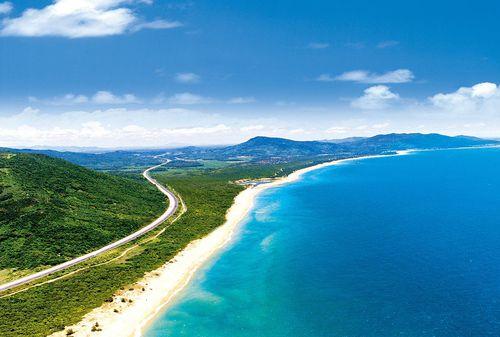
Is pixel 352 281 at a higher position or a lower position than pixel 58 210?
lower

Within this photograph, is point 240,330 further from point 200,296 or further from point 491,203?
point 491,203

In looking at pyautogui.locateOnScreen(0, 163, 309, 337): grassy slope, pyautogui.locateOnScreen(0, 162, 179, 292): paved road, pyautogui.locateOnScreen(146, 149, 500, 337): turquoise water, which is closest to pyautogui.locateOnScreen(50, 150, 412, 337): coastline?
pyautogui.locateOnScreen(0, 163, 309, 337): grassy slope

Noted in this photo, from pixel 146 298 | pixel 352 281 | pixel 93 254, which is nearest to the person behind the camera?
pixel 146 298

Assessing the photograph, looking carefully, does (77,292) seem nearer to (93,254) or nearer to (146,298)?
(146,298)

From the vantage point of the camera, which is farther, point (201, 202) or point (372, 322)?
point (201, 202)

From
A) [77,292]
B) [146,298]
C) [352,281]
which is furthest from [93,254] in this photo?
[352,281]

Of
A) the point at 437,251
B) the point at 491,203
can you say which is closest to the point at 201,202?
the point at 437,251
